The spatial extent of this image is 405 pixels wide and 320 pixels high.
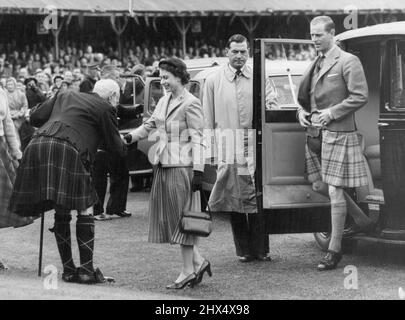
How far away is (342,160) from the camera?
28.4 ft

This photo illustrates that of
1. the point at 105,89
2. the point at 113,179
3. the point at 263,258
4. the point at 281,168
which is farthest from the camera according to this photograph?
the point at 113,179

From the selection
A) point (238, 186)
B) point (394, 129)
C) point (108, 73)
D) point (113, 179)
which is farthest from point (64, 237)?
point (108, 73)

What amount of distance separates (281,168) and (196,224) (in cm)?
136

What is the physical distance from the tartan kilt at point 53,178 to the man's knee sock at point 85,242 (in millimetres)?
166

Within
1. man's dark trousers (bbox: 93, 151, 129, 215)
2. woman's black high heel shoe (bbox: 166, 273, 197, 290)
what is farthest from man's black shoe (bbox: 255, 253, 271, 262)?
man's dark trousers (bbox: 93, 151, 129, 215)

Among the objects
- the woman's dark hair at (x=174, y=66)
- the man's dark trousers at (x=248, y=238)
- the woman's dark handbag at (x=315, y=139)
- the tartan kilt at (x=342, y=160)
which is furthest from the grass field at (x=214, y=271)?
the woman's dark hair at (x=174, y=66)

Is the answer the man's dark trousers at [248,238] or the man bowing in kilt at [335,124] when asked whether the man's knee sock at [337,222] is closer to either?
the man bowing in kilt at [335,124]

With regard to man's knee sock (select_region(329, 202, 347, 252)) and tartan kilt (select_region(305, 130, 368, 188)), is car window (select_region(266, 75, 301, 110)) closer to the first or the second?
tartan kilt (select_region(305, 130, 368, 188))

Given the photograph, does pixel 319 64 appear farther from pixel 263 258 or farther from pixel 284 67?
pixel 284 67

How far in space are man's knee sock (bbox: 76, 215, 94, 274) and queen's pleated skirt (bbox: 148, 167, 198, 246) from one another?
21.3 inches

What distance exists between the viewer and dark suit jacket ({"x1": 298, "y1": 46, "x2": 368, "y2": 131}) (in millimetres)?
8500
